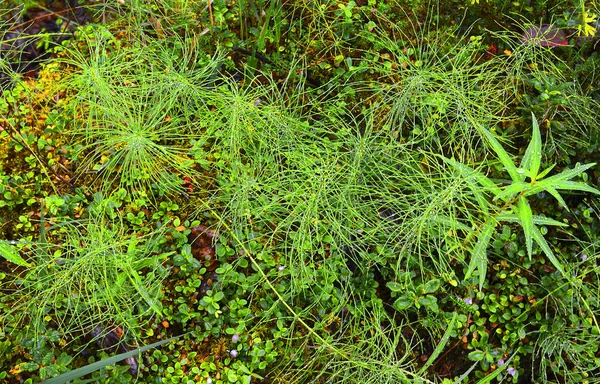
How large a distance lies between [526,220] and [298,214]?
767 mm

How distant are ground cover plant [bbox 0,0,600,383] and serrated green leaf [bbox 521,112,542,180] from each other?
0.01 m

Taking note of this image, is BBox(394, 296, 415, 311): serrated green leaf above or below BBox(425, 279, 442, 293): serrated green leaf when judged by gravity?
below

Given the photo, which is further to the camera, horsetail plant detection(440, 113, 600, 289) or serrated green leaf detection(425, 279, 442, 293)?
serrated green leaf detection(425, 279, 442, 293)

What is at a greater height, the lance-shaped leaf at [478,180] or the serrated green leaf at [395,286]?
the lance-shaped leaf at [478,180]

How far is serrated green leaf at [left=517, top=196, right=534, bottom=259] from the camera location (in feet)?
5.27

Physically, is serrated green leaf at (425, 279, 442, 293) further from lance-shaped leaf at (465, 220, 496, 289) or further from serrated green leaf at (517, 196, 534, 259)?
serrated green leaf at (517, 196, 534, 259)

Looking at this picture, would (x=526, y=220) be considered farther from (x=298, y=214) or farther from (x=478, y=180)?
(x=298, y=214)

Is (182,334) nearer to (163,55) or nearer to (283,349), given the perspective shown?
(283,349)

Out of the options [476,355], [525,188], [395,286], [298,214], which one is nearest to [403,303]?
[395,286]

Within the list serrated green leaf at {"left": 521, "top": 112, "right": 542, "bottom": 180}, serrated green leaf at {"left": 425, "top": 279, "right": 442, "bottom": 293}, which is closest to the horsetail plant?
serrated green leaf at {"left": 521, "top": 112, "right": 542, "bottom": 180}

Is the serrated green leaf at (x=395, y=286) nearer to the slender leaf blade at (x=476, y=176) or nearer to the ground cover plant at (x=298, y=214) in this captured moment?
the ground cover plant at (x=298, y=214)

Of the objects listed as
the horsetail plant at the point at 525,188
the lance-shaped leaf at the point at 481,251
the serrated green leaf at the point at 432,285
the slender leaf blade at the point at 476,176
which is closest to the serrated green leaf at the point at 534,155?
the horsetail plant at the point at 525,188

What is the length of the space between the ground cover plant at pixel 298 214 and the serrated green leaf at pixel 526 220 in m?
0.02

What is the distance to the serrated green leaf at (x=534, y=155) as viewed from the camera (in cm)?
163
